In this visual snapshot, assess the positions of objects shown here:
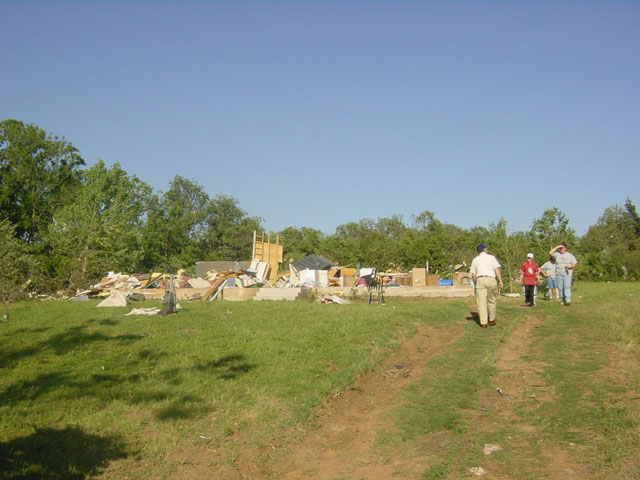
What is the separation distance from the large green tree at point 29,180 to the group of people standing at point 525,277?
51.5 metres

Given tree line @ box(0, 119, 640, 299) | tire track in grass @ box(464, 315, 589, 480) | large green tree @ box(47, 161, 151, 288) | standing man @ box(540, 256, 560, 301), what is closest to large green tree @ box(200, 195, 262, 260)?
tree line @ box(0, 119, 640, 299)

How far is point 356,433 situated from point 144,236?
64940 mm

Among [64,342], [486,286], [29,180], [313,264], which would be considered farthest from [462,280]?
[29,180]

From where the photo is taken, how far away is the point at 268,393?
7254 millimetres

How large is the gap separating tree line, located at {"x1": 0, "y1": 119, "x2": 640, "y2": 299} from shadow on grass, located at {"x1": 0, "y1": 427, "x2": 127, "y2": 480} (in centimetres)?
1440

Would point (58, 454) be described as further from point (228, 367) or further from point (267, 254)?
point (267, 254)

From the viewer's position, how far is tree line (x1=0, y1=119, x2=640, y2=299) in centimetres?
2491

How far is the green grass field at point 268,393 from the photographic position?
5.23m

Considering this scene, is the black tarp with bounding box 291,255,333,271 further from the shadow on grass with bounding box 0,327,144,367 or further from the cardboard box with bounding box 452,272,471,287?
the shadow on grass with bounding box 0,327,144,367

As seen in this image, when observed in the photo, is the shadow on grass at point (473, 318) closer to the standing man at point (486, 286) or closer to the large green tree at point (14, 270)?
the standing man at point (486, 286)

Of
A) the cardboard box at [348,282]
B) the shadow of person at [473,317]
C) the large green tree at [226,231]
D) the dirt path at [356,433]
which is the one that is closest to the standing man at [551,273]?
the shadow of person at [473,317]

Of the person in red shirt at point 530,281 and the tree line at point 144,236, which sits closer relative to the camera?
the person in red shirt at point 530,281

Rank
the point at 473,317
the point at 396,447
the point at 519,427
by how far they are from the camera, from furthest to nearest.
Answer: the point at 473,317 → the point at 519,427 → the point at 396,447

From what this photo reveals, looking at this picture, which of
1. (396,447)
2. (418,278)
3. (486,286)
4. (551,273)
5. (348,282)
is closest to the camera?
(396,447)
